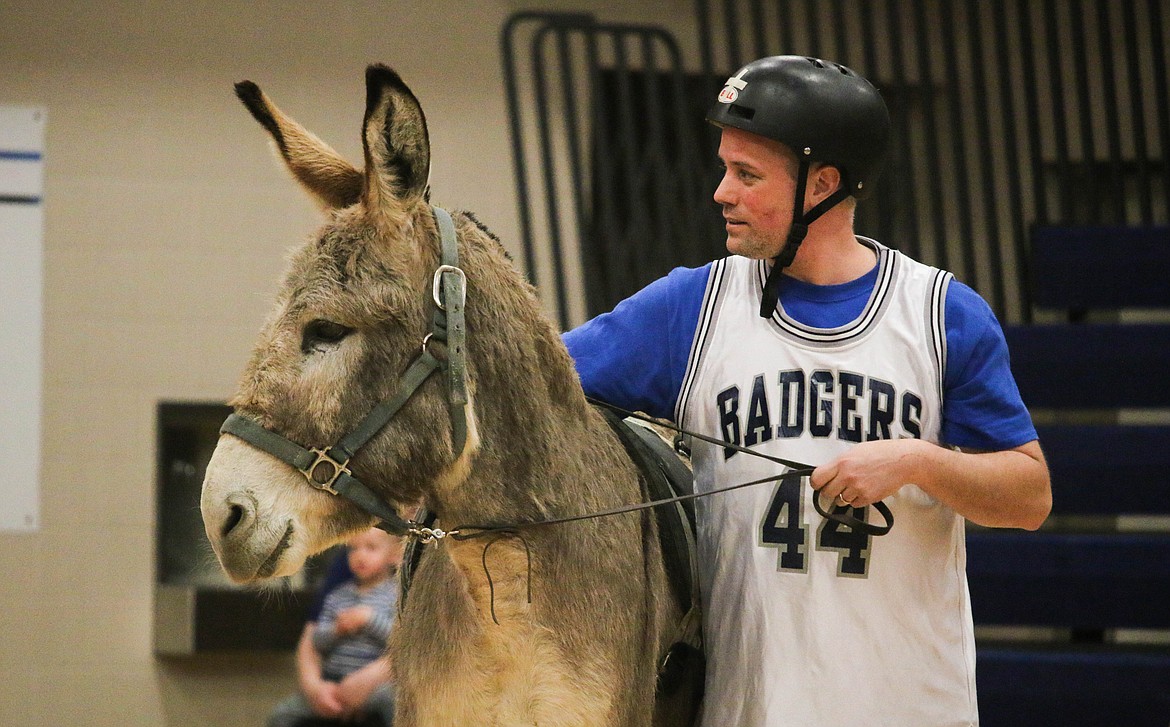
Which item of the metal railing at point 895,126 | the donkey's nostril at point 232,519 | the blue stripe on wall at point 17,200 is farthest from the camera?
the blue stripe on wall at point 17,200

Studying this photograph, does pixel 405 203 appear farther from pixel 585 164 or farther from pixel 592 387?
pixel 585 164

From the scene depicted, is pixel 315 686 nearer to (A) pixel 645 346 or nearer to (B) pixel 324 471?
(A) pixel 645 346

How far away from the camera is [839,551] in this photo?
6.63 feet

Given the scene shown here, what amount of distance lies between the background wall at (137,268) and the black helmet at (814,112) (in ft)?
11.0

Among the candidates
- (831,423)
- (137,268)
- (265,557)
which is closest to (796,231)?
(831,423)

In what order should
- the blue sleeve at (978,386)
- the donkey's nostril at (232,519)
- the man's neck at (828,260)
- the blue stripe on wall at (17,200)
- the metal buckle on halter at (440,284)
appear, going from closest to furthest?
the donkey's nostril at (232,519) → the metal buckle on halter at (440,284) → the blue sleeve at (978,386) → the man's neck at (828,260) → the blue stripe on wall at (17,200)

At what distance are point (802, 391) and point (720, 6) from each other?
401 centimetres

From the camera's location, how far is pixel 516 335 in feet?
6.24

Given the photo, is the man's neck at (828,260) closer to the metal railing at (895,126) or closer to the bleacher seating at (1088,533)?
the bleacher seating at (1088,533)

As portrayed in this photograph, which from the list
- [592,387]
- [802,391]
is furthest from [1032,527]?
[592,387]

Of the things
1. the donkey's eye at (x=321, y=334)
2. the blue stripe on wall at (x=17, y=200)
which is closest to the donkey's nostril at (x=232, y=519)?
the donkey's eye at (x=321, y=334)

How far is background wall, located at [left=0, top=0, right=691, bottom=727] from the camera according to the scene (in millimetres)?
5191

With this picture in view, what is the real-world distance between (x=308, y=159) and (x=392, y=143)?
195mm

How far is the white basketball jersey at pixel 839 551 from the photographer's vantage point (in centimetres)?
→ 201
